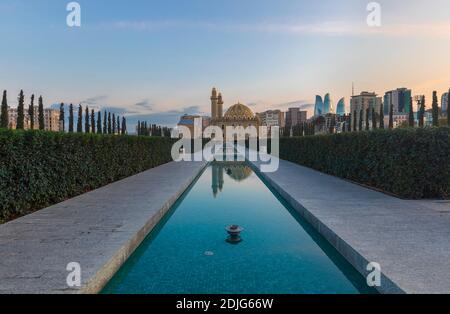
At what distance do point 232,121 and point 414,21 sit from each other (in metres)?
117

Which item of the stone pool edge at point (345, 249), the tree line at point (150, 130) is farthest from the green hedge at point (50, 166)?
the tree line at point (150, 130)

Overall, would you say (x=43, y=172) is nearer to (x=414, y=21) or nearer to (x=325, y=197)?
(x=325, y=197)

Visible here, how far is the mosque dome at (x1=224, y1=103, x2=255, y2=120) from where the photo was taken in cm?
12694

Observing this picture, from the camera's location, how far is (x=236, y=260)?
14.1 feet

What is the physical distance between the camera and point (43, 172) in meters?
6.78

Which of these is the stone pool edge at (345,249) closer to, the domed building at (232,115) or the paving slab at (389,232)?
the paving slab at (389,232)

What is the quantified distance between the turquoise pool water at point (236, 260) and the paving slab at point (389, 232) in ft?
0.87

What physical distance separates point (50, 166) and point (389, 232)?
7.04 m

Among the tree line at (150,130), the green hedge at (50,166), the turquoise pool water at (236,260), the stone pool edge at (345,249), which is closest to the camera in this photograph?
the stone pool edge at (345,249)

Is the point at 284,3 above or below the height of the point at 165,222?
above

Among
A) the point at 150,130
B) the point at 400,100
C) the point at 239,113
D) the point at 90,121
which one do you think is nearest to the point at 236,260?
the point at 90,121

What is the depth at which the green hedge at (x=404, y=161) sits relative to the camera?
753cm

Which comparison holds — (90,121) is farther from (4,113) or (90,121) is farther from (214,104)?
(214,104)

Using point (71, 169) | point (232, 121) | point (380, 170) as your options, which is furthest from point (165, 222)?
point (232, 121)
